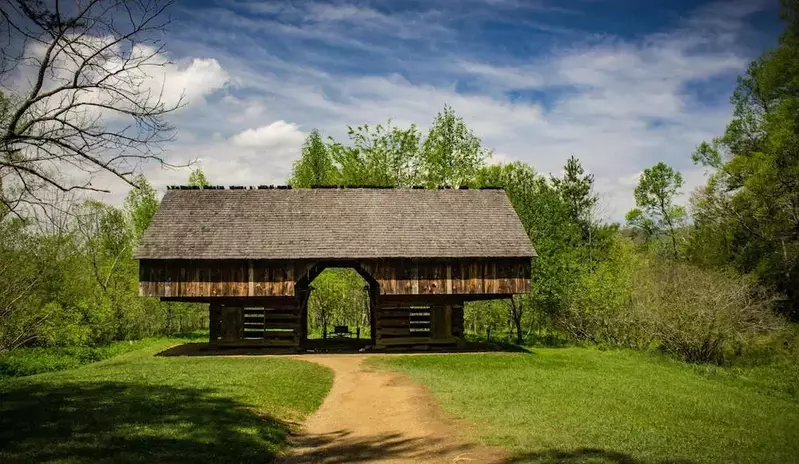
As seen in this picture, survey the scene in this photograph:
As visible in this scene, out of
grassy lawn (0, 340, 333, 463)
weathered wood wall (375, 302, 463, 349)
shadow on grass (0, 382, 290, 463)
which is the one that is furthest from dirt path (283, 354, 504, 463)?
weathered wood wall (375, 302, 463, 349)

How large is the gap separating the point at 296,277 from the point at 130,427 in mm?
15660

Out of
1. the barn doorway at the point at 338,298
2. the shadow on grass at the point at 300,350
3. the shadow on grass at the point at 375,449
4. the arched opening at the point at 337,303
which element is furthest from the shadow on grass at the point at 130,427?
the barn doorway at the point at 338,298

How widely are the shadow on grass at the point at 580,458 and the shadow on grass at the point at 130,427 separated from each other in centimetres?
452

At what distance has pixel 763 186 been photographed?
30.3 meters

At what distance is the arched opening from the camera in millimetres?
29250

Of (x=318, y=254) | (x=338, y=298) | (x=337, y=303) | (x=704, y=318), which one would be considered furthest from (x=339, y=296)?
(x=704, y=318)

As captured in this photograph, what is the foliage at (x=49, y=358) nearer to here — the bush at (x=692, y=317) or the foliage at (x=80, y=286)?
the foliage at (x=80, y=286)

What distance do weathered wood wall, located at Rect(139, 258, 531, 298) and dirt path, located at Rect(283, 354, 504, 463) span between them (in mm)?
8898

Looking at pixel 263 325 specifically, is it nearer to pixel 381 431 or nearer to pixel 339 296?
pixel 339 296

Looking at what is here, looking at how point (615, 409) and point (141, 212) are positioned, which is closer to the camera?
point (615, 409)

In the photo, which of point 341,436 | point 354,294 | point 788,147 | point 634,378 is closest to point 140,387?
point 341,436

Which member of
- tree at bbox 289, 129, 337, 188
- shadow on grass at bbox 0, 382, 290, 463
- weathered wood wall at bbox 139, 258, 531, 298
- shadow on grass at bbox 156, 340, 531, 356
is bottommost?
shadow on grass at bbox 156, 340, 531, 356

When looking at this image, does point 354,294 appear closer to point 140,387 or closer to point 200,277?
point 200,277

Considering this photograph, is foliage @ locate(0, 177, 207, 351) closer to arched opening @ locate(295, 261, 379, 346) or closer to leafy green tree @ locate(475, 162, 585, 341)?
arched opening @ locate(295, 261, 379, 346)
